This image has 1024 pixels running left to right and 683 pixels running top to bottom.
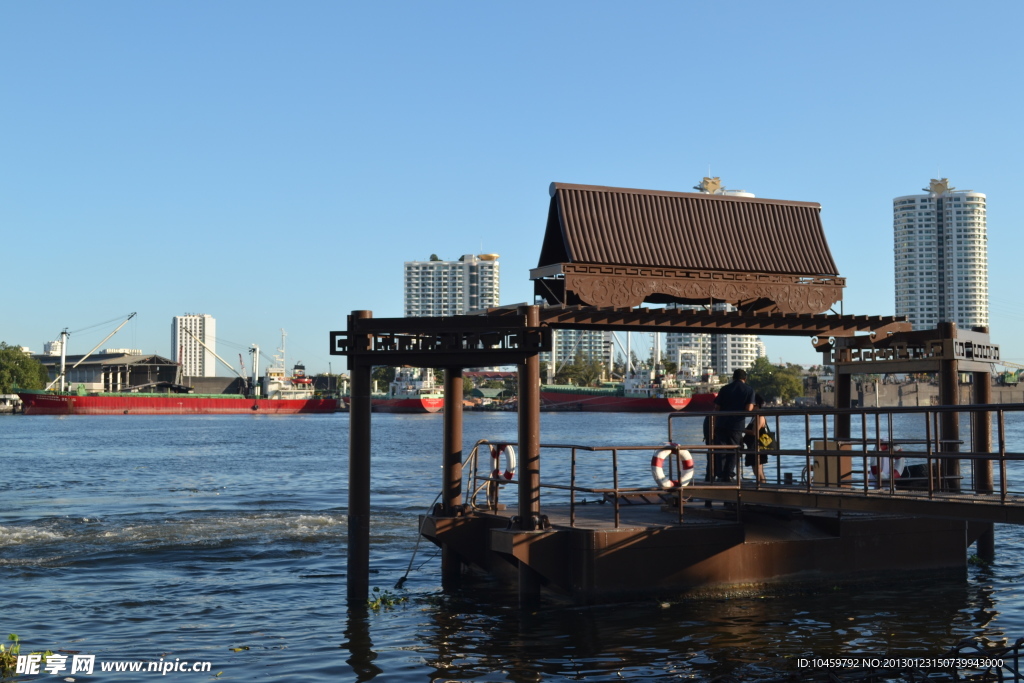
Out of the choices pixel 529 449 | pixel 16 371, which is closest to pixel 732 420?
pixel 529 449

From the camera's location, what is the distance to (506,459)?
16938 mm

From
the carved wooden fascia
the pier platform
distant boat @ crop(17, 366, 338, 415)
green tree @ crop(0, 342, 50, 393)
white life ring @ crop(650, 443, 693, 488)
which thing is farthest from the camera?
green tree @ crop(0, 342, 50, 393)

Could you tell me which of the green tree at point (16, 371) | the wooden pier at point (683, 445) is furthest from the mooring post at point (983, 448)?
the green tree at point (16, 371)

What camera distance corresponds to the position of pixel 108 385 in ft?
618

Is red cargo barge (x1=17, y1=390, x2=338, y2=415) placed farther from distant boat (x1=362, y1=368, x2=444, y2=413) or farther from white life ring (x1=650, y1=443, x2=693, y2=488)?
white life ring (x1=650, y1=443, x2=693, y2=488)

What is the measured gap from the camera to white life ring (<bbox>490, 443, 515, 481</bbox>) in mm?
16656

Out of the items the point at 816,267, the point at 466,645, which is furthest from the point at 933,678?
the point at 816,267

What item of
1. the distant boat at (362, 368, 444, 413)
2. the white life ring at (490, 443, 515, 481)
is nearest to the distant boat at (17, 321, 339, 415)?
the distant boat at (362, 368, 444, 413)

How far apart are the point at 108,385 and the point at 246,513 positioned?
562ft

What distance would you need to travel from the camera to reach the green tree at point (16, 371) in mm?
166387

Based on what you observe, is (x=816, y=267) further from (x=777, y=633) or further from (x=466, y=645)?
(x=466, y=645)

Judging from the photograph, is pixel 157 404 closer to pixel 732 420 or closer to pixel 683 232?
pixel 732 420

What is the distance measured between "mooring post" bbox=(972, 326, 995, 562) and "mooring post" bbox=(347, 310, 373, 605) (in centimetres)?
883

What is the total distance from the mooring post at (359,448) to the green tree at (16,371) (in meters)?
165
